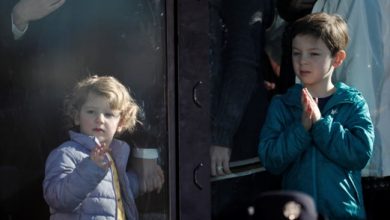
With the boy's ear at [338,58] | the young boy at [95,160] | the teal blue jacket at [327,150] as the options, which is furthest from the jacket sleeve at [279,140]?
A: the young boy at [95,160]

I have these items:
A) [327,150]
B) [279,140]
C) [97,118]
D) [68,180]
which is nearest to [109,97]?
[97,118]

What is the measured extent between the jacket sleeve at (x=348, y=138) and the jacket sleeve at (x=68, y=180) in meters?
0.96

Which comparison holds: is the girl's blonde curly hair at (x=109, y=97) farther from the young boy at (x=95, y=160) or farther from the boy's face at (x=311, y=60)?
the boy's face at (x=311, y=60)

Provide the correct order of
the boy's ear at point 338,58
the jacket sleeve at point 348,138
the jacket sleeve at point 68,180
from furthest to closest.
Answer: the boy's ear at point 338,58 → the jacket sleeve at point 348,138 → the jacket sleeve at point 68,180

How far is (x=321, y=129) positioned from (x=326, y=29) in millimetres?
Answer: 458

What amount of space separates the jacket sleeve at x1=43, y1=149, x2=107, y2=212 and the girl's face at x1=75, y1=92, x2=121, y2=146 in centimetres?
12

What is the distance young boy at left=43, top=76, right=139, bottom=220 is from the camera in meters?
4.20

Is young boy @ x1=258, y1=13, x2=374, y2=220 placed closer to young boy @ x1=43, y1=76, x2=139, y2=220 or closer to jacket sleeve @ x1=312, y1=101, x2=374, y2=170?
jacket sleeve @ x1=312, y1=101, x2=374, y2=170

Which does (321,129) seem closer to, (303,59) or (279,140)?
(279,140)

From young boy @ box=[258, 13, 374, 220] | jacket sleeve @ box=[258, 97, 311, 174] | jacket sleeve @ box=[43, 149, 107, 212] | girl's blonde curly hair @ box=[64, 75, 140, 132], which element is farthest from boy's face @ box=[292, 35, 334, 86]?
jacket sleeve @ box=[43, 149, 107, 212]

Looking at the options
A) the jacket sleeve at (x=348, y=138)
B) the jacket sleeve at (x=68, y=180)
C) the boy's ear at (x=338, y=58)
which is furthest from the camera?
the boy's ear at (x=338, y=58)

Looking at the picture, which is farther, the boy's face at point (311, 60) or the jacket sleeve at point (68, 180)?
the boy's face at point (311, 60)

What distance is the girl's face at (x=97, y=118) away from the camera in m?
4.25

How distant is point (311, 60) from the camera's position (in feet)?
14.4
